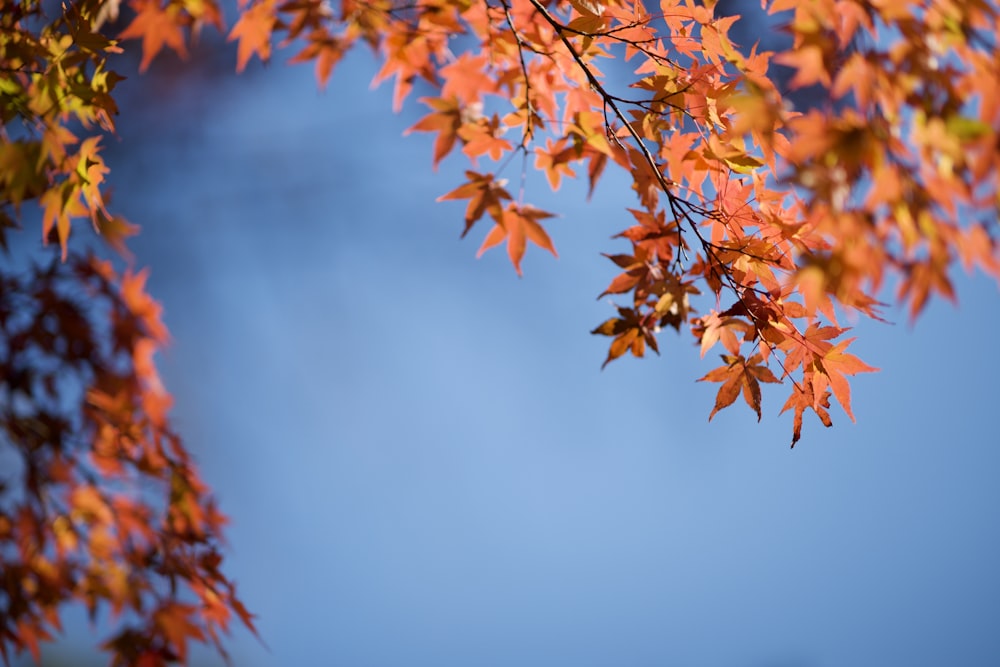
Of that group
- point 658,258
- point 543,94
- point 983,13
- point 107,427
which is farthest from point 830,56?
point 107,427

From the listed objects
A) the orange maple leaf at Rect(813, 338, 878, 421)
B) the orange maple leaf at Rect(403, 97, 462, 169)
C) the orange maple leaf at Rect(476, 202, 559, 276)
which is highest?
→ the orange maple leaf at Rect(403, 97, 462, 169)

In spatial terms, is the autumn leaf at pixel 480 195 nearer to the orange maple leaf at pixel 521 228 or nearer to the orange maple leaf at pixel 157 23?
the orange maple leaf at pixel 521 228

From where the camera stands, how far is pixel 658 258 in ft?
4.02

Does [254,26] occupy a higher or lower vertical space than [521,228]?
higher

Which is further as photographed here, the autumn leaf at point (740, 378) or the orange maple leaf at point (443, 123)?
the autumn leaf at point (740, 378)

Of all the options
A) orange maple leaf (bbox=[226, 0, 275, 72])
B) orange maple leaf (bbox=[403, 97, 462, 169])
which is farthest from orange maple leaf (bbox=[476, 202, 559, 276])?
orange maple leaf (bbox=[226, 0, 275, 72])

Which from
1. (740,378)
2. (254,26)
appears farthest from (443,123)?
(740,378)

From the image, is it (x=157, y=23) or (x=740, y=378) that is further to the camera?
(x=740, y=378)

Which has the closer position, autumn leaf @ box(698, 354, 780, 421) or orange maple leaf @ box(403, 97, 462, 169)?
orange maple leaf @ box(403, 97, 462, 169)

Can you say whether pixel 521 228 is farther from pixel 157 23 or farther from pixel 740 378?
pixel 157 23

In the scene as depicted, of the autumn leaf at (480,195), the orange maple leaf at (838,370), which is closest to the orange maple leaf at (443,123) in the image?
the autumn leaf at (480,195)

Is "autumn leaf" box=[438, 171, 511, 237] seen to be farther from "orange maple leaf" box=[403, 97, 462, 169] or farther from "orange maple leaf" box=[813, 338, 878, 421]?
"orange maple leaf" box=[813, 338, 878, 421]

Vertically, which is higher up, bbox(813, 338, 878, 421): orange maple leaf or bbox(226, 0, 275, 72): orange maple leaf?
bbox(226, 0, 275, 72): orange maple leaf

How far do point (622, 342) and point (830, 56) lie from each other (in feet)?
2.00
